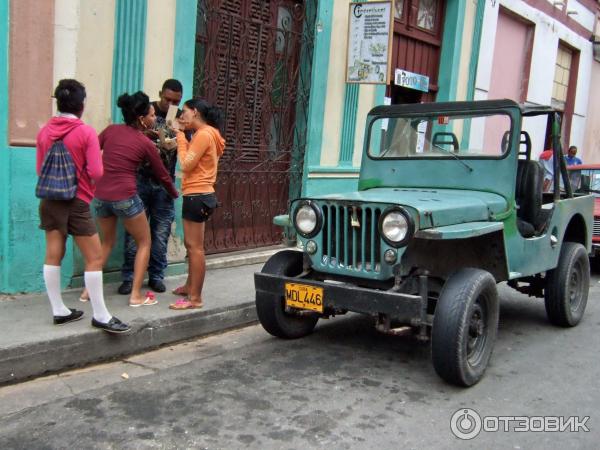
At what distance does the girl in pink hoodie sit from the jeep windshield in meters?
2.58

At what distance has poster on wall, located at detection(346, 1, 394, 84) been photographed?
8.54 metres

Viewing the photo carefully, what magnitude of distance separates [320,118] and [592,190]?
4.20 m

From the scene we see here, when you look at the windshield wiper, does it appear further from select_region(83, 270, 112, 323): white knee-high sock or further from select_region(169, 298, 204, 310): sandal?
select_region(83, 270, 112, 323): white knee-high sock

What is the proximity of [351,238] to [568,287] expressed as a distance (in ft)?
8.30

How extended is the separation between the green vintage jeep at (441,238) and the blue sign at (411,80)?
4485mm

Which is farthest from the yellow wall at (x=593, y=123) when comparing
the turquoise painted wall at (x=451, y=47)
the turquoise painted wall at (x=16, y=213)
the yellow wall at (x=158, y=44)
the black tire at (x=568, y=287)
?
the turquoise painted wall at (x=16, y=213)

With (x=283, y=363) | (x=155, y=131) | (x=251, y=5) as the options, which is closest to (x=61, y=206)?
(x=155, y=131)

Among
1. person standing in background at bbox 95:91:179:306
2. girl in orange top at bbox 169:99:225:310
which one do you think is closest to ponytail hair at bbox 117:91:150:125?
person standing in background at bbox 95:91:179:306

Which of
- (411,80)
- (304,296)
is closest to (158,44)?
(304,296)

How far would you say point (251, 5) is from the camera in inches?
300

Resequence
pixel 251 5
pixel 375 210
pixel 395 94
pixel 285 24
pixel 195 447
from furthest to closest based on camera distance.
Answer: pixel 395 94
pixel 285 24
pixel 251 5
pixel 375 210
pixel 195 447

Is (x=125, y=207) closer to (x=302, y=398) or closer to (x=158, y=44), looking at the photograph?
(x=158, y=44)

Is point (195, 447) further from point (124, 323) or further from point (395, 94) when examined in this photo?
point (395, 94)

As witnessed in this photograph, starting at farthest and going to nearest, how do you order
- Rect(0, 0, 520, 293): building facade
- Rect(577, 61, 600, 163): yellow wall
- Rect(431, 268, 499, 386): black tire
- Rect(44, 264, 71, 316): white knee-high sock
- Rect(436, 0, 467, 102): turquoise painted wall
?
Rect(577, 61, 600, 163): yellow wall < Rect(436, 0, 467, 102): turquoise painted wall < Rect(0, 0, 520, 293): building facade < Rect(44, 264, 71, 316): white knee-high sock < Rect(431, 268, 499, 386): black tire
